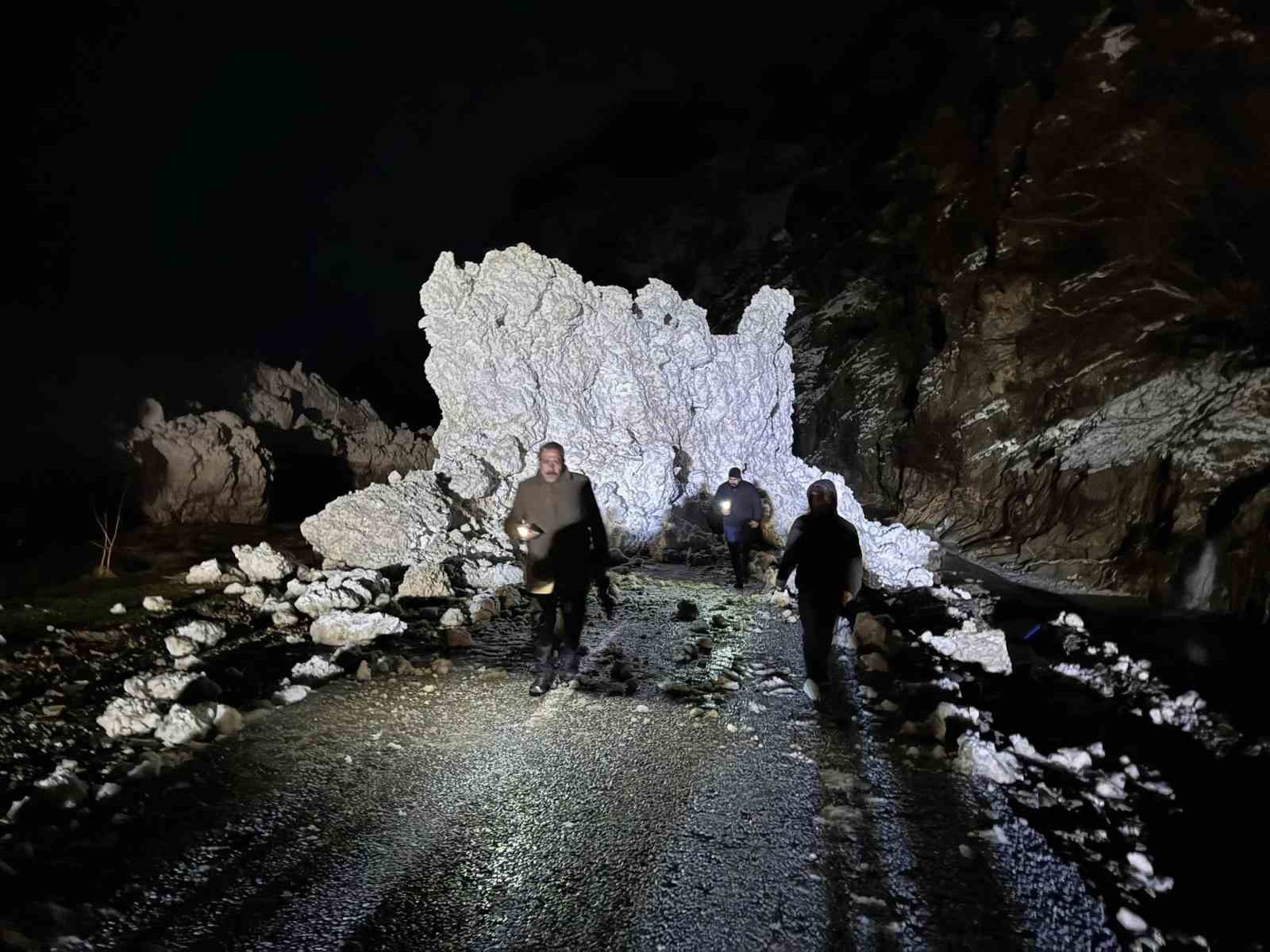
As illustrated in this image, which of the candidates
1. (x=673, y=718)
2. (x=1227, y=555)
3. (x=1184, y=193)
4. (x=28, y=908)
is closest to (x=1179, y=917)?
(x=673, y=718)

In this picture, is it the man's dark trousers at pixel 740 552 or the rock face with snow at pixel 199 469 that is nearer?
the man's dark trousers at pixel 740 552

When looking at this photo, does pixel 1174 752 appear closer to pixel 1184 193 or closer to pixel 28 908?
pixel 28 908

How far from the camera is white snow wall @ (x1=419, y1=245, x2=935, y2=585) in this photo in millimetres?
11367

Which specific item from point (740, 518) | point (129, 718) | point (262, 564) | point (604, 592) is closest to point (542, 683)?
point (604, 592)

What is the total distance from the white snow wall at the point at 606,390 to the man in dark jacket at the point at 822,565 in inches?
257

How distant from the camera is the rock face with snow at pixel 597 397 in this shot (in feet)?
37.1

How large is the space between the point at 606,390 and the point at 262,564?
21.6 feet

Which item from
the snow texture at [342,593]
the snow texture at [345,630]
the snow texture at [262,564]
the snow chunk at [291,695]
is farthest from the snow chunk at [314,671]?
the snow texture at [262,564]

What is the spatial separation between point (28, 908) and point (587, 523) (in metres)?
3.73

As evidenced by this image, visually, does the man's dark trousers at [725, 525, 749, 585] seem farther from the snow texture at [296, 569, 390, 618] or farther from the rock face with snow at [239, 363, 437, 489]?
the rock face with snow at [239, 363, 437, 489]

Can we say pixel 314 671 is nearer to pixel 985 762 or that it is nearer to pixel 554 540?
pixel 554 540

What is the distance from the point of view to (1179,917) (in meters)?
3.21

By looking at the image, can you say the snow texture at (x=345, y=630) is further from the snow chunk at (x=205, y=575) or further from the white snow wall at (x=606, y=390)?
the white snow wall at (x=606, y=390)

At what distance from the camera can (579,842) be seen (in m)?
3.39
